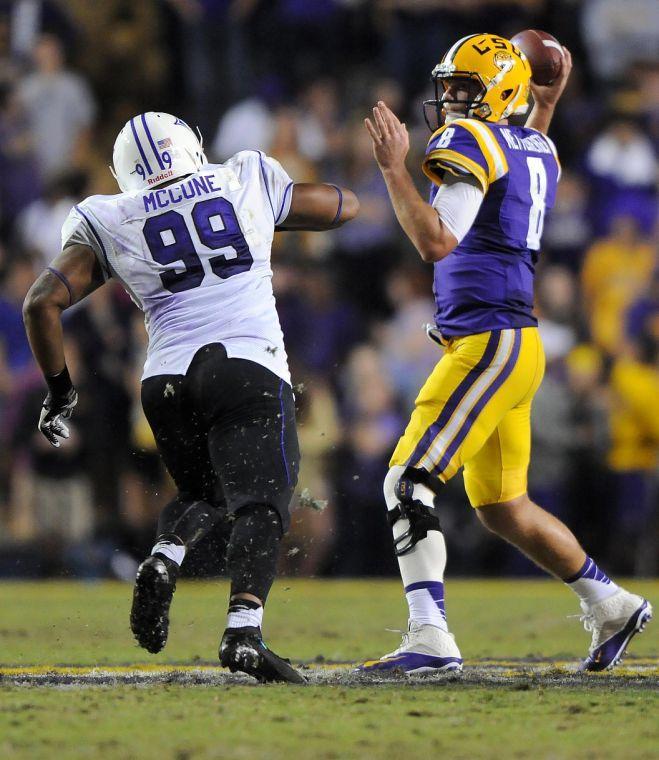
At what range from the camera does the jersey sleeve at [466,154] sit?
15.3ft

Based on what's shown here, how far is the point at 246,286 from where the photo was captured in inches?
187

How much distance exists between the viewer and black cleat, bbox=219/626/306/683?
420 centimetres

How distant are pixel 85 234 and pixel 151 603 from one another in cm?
123

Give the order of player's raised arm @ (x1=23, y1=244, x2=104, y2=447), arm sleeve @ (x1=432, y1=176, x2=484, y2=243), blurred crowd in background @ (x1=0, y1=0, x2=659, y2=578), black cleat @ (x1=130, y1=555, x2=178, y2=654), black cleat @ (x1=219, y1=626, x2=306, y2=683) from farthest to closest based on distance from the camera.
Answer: blurred crowd in background @ (x1=0, y1=0, x2=659, y2=578) < arm sleeve @ (x1=432, y1=176, x2=484, y2=243) < player's raised arm @ (x1=23, y1=244, x2=104, y2=447) < black cleat @ (x1=130, y1=555, x2=178, y2=654) < black cleat @ (x1=219, y1=626, x2=306, y2=683)

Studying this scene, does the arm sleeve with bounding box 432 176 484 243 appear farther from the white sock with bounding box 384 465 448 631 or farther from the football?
the football

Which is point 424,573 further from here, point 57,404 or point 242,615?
point 57,404

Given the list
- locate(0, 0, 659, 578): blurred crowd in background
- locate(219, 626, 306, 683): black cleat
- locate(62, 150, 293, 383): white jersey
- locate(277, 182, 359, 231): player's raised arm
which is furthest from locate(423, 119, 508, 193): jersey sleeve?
locate(0, 0, 659, 578): blurred crowd in background

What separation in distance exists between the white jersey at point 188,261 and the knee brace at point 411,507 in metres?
0.51

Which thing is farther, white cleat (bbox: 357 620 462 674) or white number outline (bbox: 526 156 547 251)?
white number outline (bbox: 526 156 547 251)

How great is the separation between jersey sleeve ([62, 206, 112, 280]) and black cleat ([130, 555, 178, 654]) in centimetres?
105

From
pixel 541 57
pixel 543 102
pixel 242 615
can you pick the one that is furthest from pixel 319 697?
pixel 541 57

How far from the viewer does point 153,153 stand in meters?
4.75

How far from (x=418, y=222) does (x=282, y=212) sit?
56 centimetres

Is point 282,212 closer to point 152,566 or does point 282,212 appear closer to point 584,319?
point 152,566
